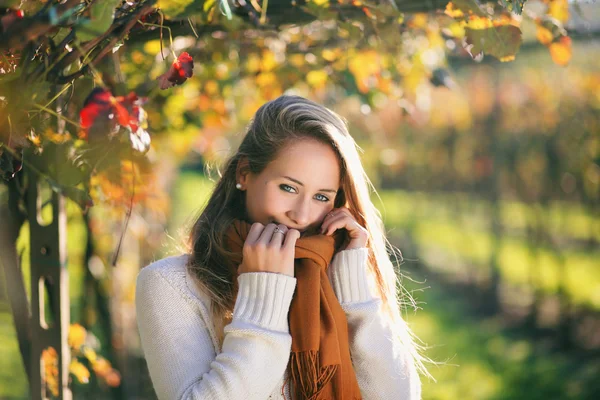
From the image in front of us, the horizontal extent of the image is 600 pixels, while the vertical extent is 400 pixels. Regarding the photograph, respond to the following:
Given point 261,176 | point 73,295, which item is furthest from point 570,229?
point 261,176

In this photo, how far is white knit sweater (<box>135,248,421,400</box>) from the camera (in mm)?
1714

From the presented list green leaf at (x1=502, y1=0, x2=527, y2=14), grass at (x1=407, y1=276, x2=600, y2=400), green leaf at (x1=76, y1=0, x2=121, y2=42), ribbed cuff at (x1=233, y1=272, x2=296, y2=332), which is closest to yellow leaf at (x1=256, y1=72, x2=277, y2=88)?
ribbed cuff at (x1=233, y1=272, x2=296, y2=332)

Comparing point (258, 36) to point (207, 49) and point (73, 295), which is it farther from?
point (73, 295)

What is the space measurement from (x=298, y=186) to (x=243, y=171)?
25cm

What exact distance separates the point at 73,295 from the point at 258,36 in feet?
17.0

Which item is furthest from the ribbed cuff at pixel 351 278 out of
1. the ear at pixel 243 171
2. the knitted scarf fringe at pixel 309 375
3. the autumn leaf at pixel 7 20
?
the autumn leaf at pixel 7 20

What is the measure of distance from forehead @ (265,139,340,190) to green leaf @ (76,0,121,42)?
2.78 ft

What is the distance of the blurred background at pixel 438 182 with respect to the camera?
2820 mm

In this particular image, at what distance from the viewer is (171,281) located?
1873mm

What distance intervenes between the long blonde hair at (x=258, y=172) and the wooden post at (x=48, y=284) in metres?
0.43

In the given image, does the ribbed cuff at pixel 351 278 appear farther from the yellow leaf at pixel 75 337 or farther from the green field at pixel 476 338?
the yellow leaf at pixel 75 337

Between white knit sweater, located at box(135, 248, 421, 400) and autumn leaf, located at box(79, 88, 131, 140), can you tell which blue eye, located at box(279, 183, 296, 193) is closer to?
white knit sweater, located at box(135, 248, 421, 400)

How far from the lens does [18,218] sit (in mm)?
2182

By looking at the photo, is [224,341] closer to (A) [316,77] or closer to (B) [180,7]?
(B) [180,7]
